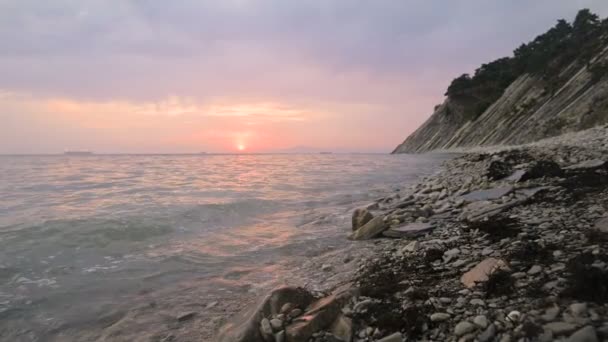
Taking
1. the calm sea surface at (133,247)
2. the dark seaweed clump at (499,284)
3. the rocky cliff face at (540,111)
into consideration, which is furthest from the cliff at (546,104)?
the dark seaweed clump at (499,284)

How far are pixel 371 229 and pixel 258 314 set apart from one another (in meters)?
4.23

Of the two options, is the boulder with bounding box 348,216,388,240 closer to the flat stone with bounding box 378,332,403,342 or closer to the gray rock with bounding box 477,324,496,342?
the flat stone with bounding box 378,332,403,342

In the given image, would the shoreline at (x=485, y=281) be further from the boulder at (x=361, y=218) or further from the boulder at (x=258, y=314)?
the boulder at (x=361, y=218)

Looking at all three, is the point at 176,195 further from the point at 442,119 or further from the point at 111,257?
the point at 442,119

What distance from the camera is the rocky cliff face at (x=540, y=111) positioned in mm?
29891

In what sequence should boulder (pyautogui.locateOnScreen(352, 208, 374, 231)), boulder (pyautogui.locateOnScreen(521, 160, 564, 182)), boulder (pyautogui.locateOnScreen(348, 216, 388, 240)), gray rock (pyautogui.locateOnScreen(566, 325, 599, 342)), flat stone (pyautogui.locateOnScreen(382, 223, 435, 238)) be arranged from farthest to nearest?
boulder (pyautogui.locateOnScreen(521, 160, 564, 182)) < boulder (pyautogui.locateOnScreen(352, 208, 374, 231)) < boulder (pyautogui.locateOnScreen(348, 216, 388, 240)) < flat stone (pyautogui.locateOnScreen(382, 223, 435, 238)) < gray rock (pyautogui.locateOnScreen(566, 325, 599, 342))

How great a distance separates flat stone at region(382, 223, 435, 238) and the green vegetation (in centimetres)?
3589

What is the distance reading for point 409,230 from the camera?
22.3ft

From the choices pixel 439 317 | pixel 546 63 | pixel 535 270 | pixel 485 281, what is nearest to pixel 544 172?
pixel 535 270

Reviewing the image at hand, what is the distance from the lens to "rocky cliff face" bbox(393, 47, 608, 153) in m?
A: 29.9

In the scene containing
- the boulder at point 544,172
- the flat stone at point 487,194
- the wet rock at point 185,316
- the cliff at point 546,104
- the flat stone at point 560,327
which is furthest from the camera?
the cliff at point 546,104

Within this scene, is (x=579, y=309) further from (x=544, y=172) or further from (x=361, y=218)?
(x=544, y=172)

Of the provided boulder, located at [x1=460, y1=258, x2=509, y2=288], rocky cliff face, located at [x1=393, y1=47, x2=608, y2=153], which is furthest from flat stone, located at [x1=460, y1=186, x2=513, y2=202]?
rocky cliff face, located at [x1=393, y1=47, x2=608, y2=153]

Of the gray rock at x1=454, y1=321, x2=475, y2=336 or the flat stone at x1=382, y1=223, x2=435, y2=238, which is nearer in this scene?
the gray rock at x1=454, y1=321, x2=475, y2=336
